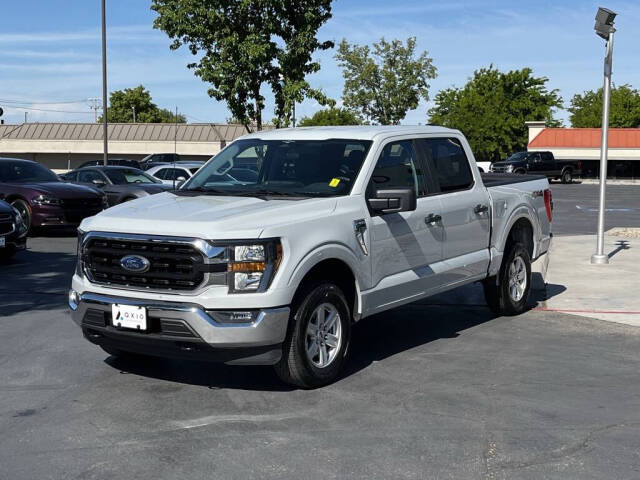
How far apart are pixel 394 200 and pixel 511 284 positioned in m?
2.96

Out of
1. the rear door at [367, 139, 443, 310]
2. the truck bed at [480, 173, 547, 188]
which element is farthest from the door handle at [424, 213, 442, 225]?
the truck bed at [480, 173, 547, 188]

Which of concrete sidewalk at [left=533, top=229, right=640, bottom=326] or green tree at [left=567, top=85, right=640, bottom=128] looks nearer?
concrete sidewalk at [left=533, top=229, right=640, bottom=326]

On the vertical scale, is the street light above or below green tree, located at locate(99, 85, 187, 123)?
below

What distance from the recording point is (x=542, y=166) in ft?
167

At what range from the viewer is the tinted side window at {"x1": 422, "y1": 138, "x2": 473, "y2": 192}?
7.91 m

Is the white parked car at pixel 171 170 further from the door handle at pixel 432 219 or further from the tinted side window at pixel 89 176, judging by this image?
the door handle at pixel 432 219

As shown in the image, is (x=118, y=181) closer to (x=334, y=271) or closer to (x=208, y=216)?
(x=334, y=271)

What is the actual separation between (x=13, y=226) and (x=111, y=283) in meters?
7.38

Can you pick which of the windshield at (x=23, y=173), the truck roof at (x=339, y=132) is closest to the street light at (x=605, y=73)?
the truck roof at (x=339, y=132)

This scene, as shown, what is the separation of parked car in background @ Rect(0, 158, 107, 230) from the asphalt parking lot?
27.7 feet

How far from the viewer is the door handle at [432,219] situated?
292 inches

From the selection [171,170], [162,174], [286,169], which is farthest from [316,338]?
[162,174]

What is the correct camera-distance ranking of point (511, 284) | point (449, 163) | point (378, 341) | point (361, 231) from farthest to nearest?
point (511, 284)
point (449, 163)
point (378, 341)
point (361, 231)

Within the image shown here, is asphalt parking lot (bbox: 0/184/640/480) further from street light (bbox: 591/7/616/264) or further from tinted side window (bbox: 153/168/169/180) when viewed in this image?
tinted side window (bbox: 153/168/169/180)
